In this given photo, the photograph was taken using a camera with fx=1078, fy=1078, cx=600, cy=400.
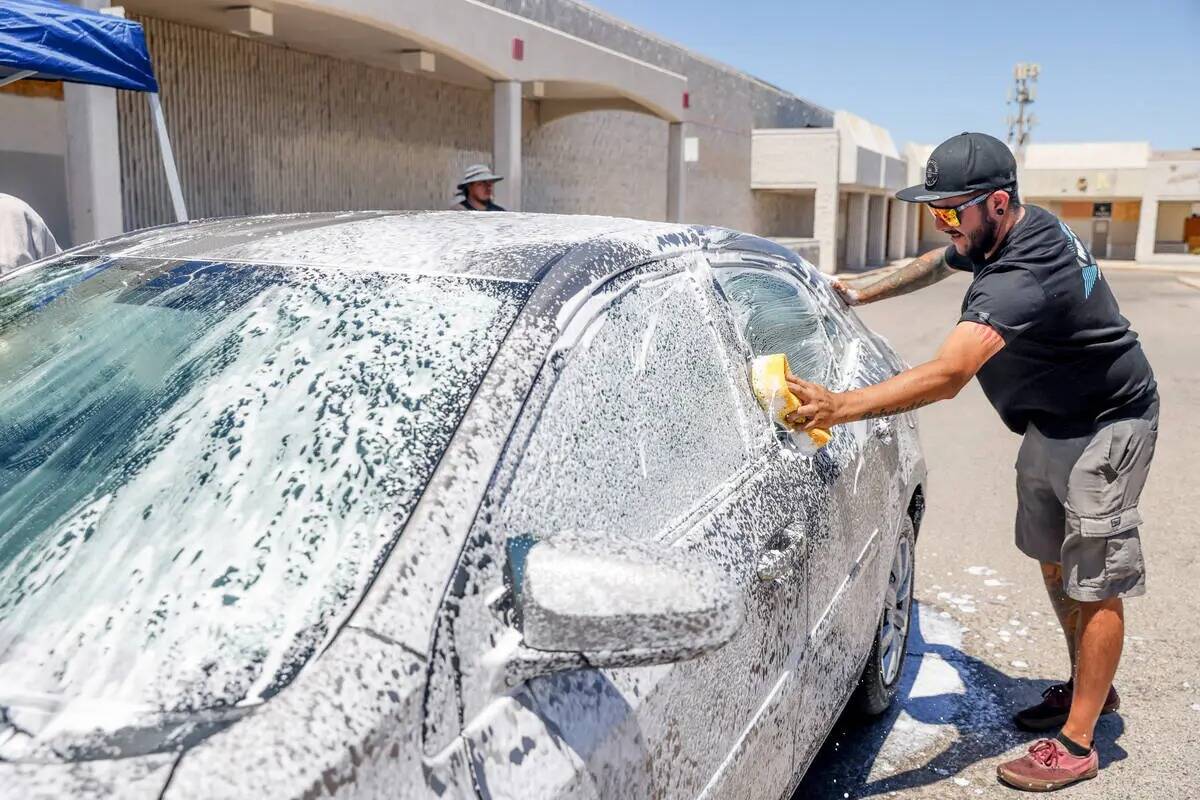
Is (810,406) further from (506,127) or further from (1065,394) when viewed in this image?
(506,127)

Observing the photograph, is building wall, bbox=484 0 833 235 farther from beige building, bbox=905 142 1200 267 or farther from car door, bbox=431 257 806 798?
car door, bbox=431 257 806 798

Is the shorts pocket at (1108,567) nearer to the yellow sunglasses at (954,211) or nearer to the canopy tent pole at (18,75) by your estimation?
the yellow sunglasses at (954,211)

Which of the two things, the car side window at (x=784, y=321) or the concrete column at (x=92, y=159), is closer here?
the car side window at (x=784, y=321)

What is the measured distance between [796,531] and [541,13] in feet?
55.9

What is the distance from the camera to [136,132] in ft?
34.6

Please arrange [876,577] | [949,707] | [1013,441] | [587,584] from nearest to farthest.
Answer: [587,584] → [876,577] → [949,707] → [1013,441]

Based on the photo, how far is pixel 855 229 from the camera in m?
35.8

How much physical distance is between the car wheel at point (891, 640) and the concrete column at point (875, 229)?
36234mm

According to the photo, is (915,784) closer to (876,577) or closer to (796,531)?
(876,577)

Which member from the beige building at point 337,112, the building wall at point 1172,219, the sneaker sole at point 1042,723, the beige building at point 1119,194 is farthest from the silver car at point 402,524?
the building wall at point 1172,219

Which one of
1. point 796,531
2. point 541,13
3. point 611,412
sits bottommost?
point 796,531

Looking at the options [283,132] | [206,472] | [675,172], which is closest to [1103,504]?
[206,472]

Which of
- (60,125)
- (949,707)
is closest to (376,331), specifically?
(949,707)

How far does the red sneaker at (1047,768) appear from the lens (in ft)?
10.1
